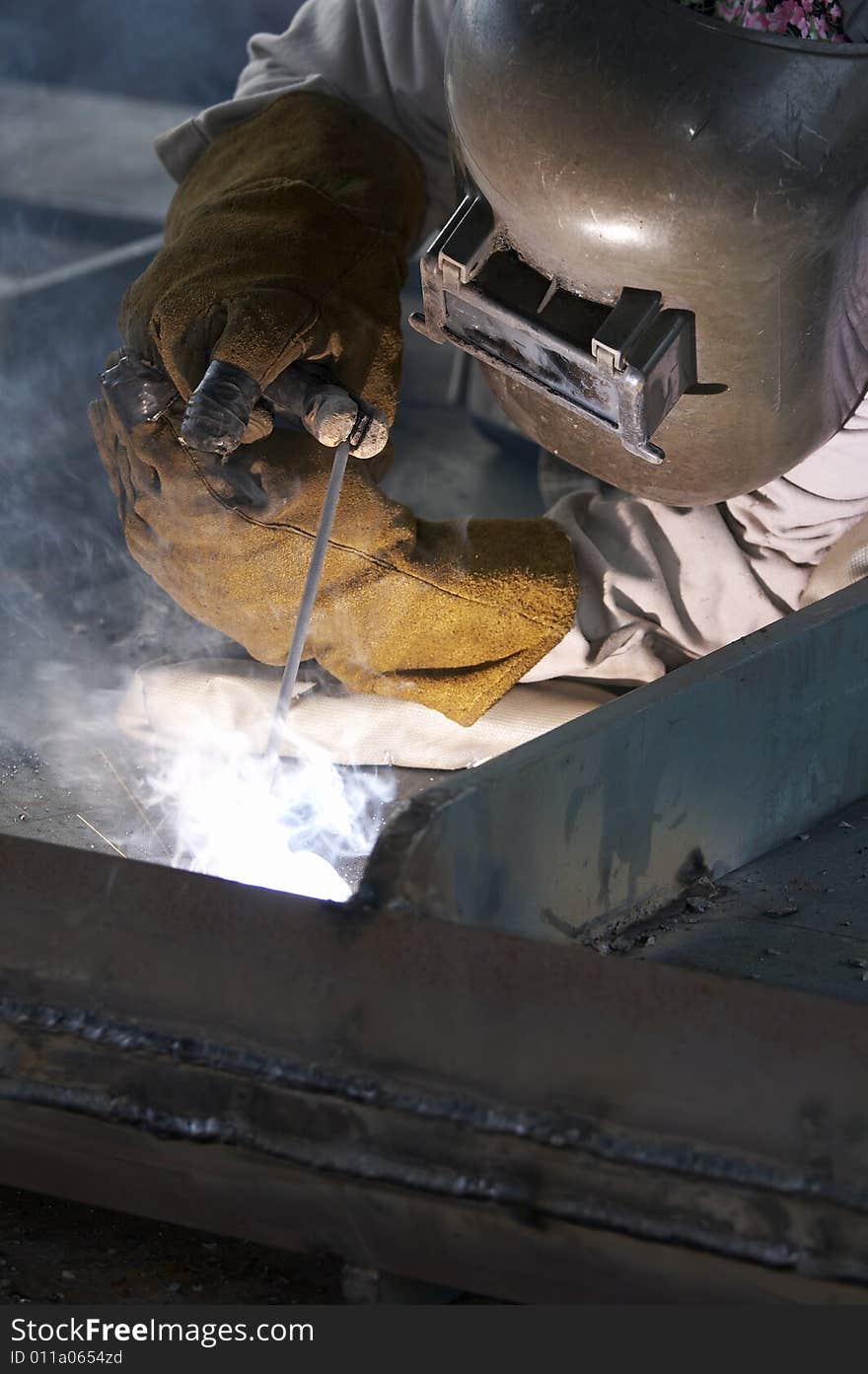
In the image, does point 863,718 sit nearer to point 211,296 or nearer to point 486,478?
point 211,296

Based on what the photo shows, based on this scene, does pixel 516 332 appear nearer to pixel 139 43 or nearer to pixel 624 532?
pixel 624 532

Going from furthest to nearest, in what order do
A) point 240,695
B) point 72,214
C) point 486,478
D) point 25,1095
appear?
point 72,214, point 486,478, point 240,695, point 25,1095

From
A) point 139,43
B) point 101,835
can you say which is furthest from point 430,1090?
point 139,43

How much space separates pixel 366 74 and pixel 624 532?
0.65 m

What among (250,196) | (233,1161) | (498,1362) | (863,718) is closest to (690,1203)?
(498,1362)

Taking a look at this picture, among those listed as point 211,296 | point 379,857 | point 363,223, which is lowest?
point 379,857

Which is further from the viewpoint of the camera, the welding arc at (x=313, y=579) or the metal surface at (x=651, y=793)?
the welding arc at (x=313, y=579)

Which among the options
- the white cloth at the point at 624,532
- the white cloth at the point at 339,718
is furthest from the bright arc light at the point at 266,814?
the white cloth at the point at 624,532

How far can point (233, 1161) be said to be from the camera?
0.95m

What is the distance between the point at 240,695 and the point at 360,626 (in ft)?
0.88

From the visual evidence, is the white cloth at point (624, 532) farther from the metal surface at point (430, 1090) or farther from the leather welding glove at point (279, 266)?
the metal surface at point (430, 1090)

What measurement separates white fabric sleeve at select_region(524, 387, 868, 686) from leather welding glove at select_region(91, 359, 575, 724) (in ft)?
0.33

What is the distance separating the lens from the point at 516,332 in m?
1.26

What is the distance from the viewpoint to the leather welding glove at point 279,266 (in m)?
1.46
